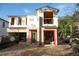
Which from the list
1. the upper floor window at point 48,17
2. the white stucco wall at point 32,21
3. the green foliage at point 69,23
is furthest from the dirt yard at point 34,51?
the upper floor window at point 48,17

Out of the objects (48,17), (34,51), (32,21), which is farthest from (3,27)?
(48,17)

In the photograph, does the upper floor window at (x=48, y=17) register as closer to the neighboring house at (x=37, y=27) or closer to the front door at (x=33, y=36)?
the neighboring house at (x=37, y=27)

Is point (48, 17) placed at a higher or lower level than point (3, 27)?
higher

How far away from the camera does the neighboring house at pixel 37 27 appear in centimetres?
535

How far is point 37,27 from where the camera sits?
17.9ft

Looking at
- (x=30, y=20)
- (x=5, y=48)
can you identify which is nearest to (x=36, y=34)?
(x=30, y=20)

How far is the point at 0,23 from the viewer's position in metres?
5.41

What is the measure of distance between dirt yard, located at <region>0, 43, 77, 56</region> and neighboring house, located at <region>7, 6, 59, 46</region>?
144 mm

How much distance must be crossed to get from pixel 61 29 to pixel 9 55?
1.19 meters

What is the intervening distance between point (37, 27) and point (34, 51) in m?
0.55

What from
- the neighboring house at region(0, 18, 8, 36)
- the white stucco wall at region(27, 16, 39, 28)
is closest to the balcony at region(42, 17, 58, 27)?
the white stucco wall at region(27, 16, 39, 28)

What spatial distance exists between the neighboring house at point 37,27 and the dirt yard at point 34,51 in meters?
0.14

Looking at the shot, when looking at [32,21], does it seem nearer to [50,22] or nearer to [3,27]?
[50,22]

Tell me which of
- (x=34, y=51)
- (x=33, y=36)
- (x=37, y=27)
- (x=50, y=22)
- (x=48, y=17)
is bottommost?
(x=34, y=51)
